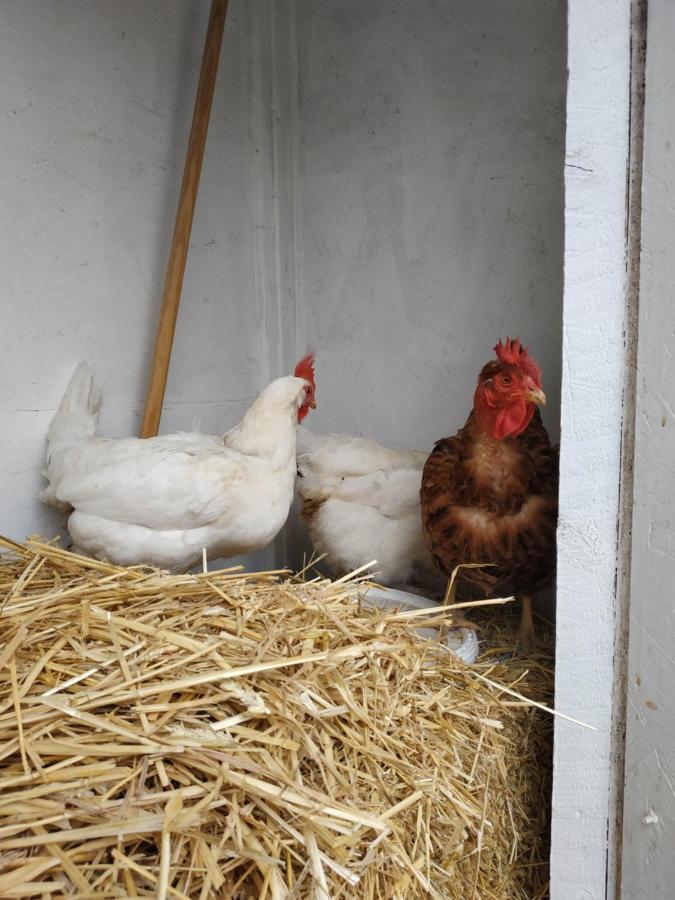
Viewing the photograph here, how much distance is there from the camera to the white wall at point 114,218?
5.84ft

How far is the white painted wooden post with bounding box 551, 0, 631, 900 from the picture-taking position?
3.71 feet

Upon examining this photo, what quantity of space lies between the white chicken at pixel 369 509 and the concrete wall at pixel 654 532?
0.95 m

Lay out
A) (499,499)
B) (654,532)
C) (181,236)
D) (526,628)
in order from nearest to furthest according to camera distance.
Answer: (654,532), (499,499), (526,628), (181,236)

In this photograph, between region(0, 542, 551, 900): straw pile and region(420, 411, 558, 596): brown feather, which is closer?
region(0, 542, 551, 900): straw pile

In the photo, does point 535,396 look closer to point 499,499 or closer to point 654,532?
point 499,499

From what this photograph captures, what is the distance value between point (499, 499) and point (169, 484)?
0.82m

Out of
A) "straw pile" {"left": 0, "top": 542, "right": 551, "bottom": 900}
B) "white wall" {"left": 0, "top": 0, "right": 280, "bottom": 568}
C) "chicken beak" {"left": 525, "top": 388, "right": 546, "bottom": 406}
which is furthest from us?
"white wall" {"left": 0, "top": 0, "right": 280, "bottom": 568}

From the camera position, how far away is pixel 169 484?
1621 mm

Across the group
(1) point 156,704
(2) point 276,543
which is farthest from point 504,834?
(2) point 276,543

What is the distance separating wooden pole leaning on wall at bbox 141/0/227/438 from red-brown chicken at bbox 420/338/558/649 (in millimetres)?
906

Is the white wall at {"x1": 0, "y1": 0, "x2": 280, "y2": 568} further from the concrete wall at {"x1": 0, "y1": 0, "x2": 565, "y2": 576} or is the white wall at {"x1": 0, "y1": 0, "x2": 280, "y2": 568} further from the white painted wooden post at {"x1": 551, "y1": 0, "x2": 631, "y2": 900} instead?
the white painted wooden post at {"x1": 551, "y1": 0, "x2": 631, "y2": 900}

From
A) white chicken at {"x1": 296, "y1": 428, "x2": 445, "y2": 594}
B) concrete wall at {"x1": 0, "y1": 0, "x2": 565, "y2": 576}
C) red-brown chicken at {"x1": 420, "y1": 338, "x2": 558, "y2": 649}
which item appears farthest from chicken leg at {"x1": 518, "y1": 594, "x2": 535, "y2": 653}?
concrete wall at {"x1": 0, "y1": 0, "x2": 565, "y2": 576}

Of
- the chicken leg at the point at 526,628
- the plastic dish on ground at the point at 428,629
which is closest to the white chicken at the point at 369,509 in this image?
the plastic dish on ground at the point at 428,629

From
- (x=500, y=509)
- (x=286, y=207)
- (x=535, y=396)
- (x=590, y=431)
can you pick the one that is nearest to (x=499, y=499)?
(x=500, y=509)
